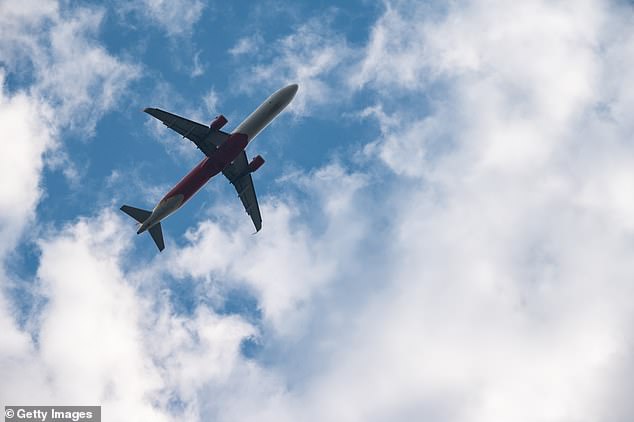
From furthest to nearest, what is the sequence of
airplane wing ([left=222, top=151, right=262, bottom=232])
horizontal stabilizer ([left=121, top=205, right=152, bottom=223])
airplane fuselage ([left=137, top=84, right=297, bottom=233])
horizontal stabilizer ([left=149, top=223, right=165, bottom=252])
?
airplane wing ([left=222, top=151, right=262, bottom=232])
horizontal stabilizer ([left=149, top=223, right=165, bottom=252])
horizontal stabilizer ([left=121, top=205, right=152, bottom=223])
airplane fuselage ([left=137, top=84, right=297, bottom=233])

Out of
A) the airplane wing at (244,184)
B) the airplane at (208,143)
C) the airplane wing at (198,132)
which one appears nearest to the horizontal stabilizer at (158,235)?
the airplane at (208,143)

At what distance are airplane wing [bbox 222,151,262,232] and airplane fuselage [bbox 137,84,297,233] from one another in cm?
606

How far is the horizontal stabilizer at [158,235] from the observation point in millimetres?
92375

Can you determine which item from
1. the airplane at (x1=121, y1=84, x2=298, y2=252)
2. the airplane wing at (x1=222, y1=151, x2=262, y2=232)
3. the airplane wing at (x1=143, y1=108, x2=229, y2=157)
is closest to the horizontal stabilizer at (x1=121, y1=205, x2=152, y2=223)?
the airplane at (x1=121, y1=84, x2=298, y2=252)

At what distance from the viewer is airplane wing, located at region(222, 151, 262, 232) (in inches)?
3674

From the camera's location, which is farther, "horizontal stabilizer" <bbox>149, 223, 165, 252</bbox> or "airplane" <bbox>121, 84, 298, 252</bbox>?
"horizontal stabilizer" <bbox>149, 223, 165, 252</bbox>

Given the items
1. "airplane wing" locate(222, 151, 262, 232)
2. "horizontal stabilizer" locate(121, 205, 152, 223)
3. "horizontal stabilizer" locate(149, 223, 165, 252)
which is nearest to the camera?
"horizontal stabilizer" locate(121, 205, 152, 223)

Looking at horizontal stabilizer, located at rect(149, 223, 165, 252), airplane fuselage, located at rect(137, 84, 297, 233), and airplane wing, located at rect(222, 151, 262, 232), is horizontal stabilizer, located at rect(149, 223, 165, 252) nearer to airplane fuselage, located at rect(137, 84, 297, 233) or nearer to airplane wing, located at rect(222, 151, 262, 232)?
airplane fuselage, located at rect(137, 84, 297, 233)

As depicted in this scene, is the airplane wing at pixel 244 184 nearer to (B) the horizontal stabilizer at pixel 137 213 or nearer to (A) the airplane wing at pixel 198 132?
(A) the airplane wing at pixel 198 132

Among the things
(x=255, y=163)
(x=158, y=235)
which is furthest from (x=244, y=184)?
(x=158, y=235)

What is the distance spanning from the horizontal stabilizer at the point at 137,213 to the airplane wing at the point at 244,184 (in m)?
13.3

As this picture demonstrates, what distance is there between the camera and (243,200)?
9594cm

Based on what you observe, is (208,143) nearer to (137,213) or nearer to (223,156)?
(223,156)

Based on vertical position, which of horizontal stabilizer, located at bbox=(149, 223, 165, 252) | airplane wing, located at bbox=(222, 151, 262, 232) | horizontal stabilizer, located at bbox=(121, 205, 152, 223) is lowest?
horizontal stabilizer, located at bbox=(149, 223, 165, 252)
